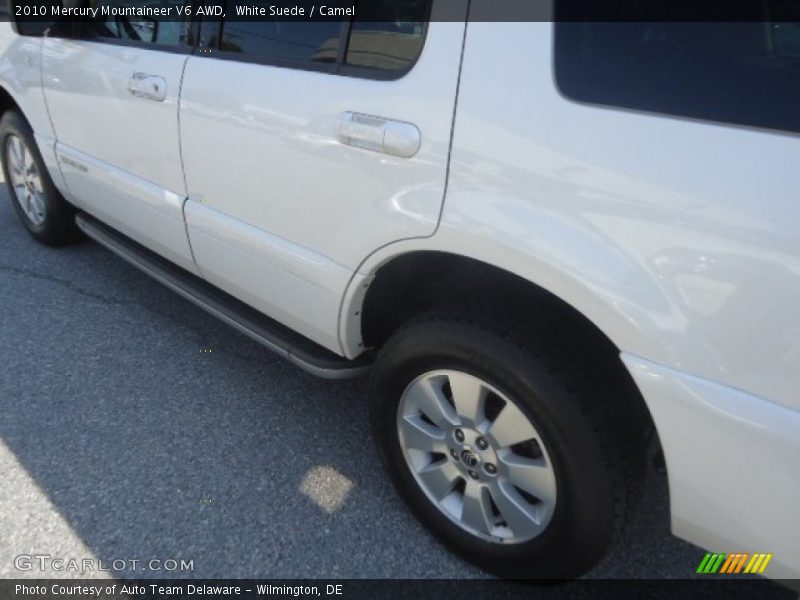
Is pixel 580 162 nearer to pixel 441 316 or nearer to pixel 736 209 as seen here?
pixel 736 209

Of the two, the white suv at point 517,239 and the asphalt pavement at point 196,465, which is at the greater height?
the white suv at point 517,239

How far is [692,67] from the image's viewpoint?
1197mm

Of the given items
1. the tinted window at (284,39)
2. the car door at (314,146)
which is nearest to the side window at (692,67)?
the car door at (314,146)

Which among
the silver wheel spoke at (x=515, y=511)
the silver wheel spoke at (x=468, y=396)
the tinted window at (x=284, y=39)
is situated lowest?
the silver wheel spoke at (x=515, y=511)

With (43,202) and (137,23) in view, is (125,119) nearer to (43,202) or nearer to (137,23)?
(137,23)

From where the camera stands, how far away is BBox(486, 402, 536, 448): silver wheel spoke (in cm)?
161

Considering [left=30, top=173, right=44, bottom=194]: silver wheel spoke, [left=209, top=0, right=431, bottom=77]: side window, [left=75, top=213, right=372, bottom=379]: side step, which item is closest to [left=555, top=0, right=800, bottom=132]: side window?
[left=209, top=0, right=431, bottom=77]: side window

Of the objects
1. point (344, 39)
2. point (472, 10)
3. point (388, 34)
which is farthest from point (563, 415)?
point (344, 39)

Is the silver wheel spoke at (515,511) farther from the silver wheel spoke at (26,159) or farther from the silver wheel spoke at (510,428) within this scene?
the silver wheel spoke at (26,159)

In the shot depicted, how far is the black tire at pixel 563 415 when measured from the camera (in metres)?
1.49

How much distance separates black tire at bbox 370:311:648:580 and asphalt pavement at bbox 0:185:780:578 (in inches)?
14.0

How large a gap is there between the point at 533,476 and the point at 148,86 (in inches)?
78.1

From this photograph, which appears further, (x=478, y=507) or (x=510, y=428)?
(x=478, y=507)

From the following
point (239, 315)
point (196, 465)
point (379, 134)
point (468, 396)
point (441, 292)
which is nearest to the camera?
point (379, 134)
